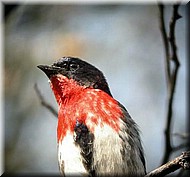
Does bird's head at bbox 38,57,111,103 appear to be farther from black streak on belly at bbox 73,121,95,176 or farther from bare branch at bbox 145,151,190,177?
bare branch at bbox 145,151,190,177

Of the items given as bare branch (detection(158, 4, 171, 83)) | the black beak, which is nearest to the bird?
the black beak

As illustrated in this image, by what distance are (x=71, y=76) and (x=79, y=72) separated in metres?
0.03

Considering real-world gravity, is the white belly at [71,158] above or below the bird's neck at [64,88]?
below

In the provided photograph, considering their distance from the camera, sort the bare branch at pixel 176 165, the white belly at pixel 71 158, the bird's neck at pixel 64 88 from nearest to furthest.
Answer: the bare branch at pixel 176 165
the white belly at pixel 71 158
the bird's neck at pixel 64 88

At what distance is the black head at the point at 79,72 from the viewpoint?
158cm

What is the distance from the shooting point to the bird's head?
5.16ft

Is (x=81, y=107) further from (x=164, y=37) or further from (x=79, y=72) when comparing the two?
(x=164, y=37)

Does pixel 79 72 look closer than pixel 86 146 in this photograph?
No

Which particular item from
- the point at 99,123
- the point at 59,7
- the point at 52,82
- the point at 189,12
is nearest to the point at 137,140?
the point at 99,123

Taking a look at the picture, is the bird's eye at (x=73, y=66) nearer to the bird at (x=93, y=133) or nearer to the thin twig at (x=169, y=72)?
the bird at (x=93, y=133)

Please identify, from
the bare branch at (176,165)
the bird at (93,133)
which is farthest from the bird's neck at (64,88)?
the bare branch at (176,165)

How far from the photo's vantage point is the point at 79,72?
1604 mm

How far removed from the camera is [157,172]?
1165 millimetres

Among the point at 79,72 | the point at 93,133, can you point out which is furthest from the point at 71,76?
the point at 93,133
